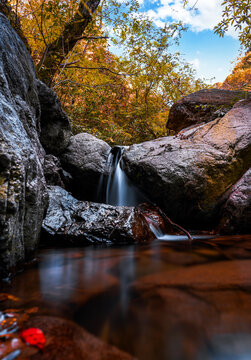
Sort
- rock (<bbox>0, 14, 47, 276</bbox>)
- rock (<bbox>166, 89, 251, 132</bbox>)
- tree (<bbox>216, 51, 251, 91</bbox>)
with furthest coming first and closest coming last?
tree (<bbox>216, 51, 251, 91</bbox>) → rock (<bbox>166, 89, 251, 132</bbox>) → rock (<bbox>0, 14, 47, 276</bbox>)

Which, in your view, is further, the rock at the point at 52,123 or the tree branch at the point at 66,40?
the tree branch at the point at 66,40

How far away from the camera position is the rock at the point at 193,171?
181 inches

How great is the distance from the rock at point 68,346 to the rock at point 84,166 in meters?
5.06

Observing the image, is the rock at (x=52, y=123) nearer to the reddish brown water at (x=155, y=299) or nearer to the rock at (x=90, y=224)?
the rock at (x=90, y=224)

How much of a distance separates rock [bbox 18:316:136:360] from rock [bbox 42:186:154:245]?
237 cm

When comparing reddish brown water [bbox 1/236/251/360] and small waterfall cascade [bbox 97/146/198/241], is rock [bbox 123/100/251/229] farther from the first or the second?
reddish brown water [bbox 1/236/251/360]

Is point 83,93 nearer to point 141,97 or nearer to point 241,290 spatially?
point 141,97

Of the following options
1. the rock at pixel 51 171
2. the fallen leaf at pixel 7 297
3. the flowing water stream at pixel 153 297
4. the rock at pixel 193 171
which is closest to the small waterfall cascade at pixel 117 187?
the rock at pixel 193 171

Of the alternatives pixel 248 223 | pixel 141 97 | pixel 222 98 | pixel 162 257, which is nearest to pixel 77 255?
pixel 162 257

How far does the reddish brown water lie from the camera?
100 centimetres

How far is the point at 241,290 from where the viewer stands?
156 cm

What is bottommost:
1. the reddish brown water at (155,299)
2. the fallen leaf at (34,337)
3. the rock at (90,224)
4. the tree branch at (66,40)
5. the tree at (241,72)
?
the reddish brown water at (155,299)

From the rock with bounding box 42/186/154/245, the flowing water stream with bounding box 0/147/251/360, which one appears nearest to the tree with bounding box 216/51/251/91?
the rock with bounding box 42/186/154/245

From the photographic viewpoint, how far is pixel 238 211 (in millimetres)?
4035
